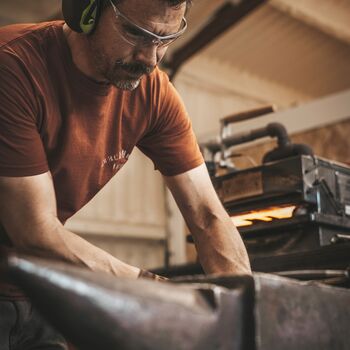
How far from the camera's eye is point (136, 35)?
3.90 feet

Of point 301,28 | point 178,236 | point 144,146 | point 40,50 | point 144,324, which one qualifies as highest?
point 40,50

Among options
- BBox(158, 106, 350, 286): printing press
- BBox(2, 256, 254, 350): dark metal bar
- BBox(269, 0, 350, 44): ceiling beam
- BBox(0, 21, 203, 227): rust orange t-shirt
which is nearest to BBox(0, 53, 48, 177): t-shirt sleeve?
BBox(0, 21, 203, 227): rust orange t-shirt

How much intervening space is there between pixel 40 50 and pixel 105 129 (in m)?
0.23

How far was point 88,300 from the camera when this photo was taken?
577mm

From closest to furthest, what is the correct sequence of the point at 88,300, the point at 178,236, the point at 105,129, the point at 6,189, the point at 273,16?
the point at 88,300 → the point at 6,189 → the point at 105,129 → the point at 178,236 → the point at 273,16

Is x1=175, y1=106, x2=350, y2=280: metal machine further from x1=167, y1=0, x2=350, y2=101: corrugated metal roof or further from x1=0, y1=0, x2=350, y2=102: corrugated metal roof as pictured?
x1=167, y1=0, x2=350, y2=101: corrugated metal roof

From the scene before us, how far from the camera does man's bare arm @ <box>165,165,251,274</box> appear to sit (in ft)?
4.24

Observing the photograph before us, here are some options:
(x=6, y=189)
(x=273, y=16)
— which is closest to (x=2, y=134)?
(x=6, y=189)

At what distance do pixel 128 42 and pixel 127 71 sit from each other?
2.5 inches

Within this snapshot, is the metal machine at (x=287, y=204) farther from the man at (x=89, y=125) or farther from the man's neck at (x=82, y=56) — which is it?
the man's neck at (x=82, y=56)

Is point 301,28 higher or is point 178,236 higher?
point 301,28

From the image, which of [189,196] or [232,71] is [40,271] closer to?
[189,196]

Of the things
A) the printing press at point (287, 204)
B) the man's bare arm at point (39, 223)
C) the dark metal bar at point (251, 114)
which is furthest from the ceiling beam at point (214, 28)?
the man's bare arm at point (39, 223)

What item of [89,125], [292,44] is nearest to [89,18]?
[89,125]
